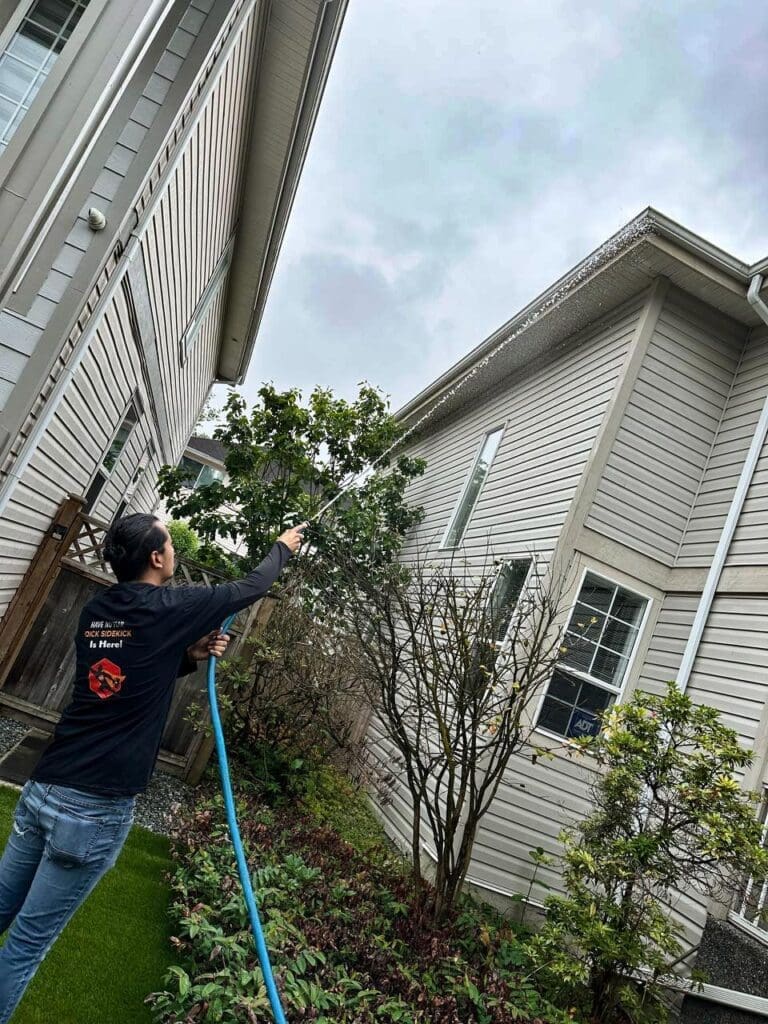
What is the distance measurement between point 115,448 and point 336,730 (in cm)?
489

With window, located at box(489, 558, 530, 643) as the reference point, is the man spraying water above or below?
below

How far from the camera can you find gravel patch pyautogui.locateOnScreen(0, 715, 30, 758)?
612 cm

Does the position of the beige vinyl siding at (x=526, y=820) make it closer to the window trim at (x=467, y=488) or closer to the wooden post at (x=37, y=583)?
the window trim at (x=467, y=488)

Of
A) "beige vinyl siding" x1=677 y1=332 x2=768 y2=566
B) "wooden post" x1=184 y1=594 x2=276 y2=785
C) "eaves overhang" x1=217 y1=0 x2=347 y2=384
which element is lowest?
"wooden post" x1=184 y1=594 x2=276 y2=785

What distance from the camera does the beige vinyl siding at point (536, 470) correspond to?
7234 mm

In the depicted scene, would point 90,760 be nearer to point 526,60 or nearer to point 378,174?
point 526,60

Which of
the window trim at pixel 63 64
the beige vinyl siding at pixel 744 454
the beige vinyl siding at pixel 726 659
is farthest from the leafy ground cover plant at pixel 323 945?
the beige vinyl siding at pixel 744 454

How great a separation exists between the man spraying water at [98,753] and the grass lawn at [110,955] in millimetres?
1060

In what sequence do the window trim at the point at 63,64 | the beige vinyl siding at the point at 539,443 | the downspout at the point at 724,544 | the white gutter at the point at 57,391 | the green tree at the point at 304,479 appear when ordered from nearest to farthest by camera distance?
1. the window trim at the point at 63,64
2. the white gutter at the point at 57,391
3. the downspout at the point at 724,544
4. the beige vinyl siding at the point at 539,443
5. the green tree at the point at 304,479

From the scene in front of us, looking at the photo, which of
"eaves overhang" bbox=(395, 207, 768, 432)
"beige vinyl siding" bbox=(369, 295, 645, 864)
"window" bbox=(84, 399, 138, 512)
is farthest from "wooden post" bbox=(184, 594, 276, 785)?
"eaves overhang" bbox=(395, 207, 768, 432)

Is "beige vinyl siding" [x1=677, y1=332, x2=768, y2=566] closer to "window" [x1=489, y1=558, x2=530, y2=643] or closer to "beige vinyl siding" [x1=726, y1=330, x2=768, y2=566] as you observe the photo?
"beige vinyl siding" [x1=726, y1=330, x2=768, y2=566]

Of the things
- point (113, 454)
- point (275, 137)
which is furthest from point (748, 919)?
point (275, 137)

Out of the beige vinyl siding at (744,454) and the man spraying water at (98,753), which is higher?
the beige vinyl siding at (744,454)

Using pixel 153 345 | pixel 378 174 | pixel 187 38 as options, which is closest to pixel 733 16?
pixel 187 38
